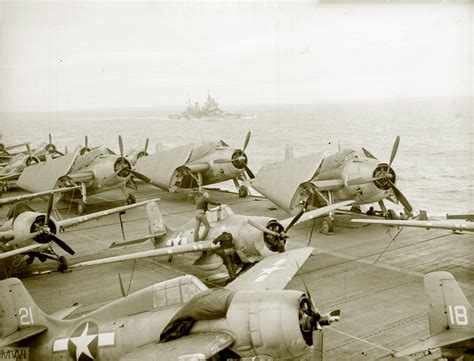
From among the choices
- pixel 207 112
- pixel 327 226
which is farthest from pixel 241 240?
pixel 207 112

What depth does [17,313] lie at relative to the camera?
11109mm

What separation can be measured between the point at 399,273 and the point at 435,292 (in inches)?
301

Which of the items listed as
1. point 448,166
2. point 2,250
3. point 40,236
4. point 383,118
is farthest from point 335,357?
point 383,118

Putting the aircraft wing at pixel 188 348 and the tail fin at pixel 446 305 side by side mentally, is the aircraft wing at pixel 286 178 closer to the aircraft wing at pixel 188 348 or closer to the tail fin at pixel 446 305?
the tail fin at pixel 446 305

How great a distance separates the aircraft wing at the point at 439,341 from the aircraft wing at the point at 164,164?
23.7m

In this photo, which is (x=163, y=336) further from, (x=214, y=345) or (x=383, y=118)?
(x=383, y=118)

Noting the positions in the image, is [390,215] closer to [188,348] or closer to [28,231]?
[28,231]

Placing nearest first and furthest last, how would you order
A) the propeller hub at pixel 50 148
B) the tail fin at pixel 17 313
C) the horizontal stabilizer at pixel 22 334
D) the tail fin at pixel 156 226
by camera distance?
the horizontal stabilizer at pixel 22 334
the tail fin at pixel 17 313
the tail fin at pixel 156 226
the propeller hub at pixel 50 148

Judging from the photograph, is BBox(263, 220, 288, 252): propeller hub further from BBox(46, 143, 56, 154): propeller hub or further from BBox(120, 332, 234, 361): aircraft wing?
BBox(46, 143, 56, 154): propeller hub

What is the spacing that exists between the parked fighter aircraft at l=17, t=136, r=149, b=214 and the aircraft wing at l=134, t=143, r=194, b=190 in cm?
234

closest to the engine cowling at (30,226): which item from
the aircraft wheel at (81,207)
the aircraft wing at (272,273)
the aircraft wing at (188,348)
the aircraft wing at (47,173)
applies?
the aircraft wing at (272,273)

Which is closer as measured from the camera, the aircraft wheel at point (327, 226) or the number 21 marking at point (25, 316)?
the number 21 marking at point (25, 316)

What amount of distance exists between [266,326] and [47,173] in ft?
83.5

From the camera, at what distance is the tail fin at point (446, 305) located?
10180 mm
